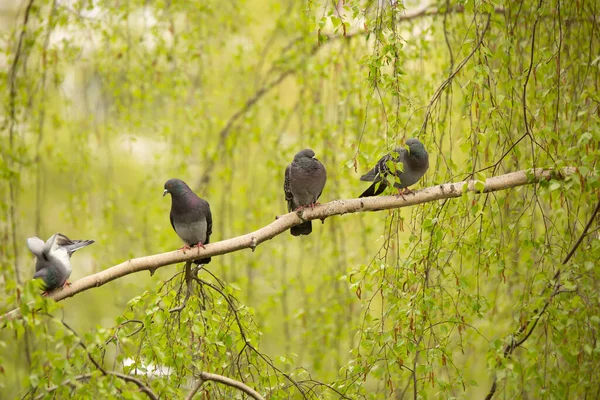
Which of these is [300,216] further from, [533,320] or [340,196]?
[340,196]

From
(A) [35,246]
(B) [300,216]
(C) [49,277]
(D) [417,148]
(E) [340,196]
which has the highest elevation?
(E) [340,196]

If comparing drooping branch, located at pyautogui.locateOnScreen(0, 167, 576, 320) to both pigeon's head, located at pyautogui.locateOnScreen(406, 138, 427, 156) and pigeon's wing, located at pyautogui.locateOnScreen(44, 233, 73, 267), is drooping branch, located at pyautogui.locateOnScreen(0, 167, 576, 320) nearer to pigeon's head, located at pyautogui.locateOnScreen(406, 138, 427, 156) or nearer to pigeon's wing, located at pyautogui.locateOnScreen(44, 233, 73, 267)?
pigeon's wing, located at pyautogui.locateOnScreen(44, 233, 73, 267)

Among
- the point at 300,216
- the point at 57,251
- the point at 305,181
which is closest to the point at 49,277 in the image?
the point at 57,251

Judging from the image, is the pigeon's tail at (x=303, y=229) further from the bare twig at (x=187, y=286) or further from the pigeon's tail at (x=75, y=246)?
the pigeon's tail at (x=75, y=246)

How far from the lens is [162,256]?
10.2ft

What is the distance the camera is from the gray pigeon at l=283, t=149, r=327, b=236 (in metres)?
3.96

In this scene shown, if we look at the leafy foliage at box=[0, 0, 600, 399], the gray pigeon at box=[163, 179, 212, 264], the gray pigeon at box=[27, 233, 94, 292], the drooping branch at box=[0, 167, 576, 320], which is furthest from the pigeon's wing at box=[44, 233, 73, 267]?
the gray pigeon at box=[163, 179, 212, 264]

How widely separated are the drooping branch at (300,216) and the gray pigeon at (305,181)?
24.8 inches

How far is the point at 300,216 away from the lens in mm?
3258

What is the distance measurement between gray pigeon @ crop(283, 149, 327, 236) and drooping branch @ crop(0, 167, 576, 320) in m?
0.63

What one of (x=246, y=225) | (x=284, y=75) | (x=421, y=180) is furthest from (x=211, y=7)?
(x=421, y=180)

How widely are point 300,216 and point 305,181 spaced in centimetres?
74

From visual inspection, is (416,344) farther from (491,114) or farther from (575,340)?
(491,114)

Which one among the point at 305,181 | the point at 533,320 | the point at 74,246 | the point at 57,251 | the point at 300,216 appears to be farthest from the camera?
the point at 305,181
